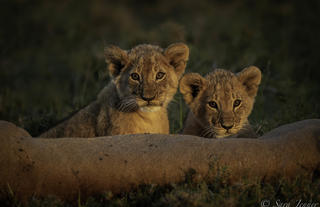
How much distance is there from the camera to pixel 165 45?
30.6 feet

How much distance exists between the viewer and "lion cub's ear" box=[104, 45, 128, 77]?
5.48m

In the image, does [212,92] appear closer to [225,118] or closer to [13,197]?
[225,118]

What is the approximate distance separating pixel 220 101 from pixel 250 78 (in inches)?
24.0

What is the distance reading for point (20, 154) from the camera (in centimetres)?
356

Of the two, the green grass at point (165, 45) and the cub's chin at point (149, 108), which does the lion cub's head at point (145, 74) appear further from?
the green grass at point (165, 45)

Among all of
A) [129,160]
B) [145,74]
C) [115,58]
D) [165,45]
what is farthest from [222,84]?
[165,45]

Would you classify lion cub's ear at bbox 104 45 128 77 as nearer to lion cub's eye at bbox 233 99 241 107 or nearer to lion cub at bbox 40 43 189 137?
lion cub at bbox 40 43 189 137

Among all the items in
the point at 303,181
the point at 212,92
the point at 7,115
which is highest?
the point at 212,92

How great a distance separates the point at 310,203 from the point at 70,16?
13415 millimetres

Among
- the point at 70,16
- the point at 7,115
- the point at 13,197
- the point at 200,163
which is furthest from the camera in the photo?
the point at 70,16

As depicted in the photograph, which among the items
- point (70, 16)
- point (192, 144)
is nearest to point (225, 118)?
point (192, 144)

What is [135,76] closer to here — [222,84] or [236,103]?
[222,84]

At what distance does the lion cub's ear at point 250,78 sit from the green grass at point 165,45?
50cm

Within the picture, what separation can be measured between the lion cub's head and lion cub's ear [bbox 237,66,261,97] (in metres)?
0.79
